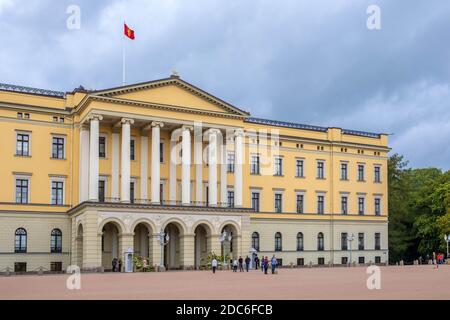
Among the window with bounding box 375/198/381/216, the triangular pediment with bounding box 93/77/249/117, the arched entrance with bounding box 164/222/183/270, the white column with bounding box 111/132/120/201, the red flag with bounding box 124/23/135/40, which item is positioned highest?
the red flag with bounding box 124/23/135/40

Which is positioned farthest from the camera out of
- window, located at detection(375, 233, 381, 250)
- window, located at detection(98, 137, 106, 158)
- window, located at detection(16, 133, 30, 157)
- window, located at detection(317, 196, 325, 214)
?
window, located at detection(375, 233, 381, 250)

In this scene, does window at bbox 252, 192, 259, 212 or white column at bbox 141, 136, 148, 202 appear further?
window at bbox 252, 192, 259, 212

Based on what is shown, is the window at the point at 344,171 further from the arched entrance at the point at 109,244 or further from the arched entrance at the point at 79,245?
the arched entrance at the point at 79,245

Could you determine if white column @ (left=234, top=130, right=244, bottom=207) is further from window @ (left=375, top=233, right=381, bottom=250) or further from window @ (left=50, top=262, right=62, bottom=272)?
window @ (left=375, top=233, right=381, bottom=250)

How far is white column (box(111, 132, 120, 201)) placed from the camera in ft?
187

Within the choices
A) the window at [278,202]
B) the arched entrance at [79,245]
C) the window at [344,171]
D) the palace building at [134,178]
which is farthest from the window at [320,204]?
the arched entrance at [79,245]

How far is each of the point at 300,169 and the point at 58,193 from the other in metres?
25.8

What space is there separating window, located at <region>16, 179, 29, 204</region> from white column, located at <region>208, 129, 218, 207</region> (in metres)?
15.4

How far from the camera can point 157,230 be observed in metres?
54.2

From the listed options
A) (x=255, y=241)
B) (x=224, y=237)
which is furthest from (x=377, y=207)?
(x=224, y=237)

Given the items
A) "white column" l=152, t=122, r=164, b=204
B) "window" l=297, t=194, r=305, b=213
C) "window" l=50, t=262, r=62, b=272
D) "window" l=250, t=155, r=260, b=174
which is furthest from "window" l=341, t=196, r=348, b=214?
"window" l=50, t=262, r=62, b=272

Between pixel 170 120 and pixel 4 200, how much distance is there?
48.5 feet
